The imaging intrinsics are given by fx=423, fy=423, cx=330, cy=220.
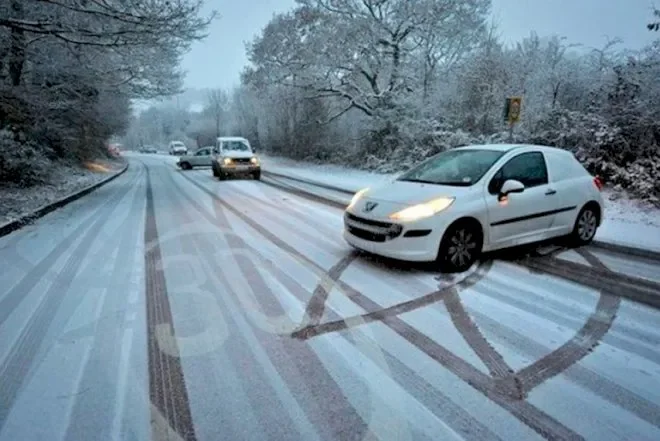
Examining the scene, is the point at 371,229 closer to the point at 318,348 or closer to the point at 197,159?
the point at 318,348

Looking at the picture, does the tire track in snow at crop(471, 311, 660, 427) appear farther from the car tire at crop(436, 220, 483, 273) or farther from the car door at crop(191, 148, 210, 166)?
the car door at crop(191, 148, 210, 166)

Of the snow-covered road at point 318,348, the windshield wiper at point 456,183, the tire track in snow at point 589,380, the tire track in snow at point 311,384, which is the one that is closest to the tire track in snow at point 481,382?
the snow-covered road at point 318,348

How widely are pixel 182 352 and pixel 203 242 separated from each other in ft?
11.9

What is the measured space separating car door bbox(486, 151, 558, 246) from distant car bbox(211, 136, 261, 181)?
45.7 ft

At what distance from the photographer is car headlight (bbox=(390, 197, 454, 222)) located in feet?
16.4

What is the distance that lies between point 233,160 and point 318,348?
1565cm

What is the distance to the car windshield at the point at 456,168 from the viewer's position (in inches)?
220

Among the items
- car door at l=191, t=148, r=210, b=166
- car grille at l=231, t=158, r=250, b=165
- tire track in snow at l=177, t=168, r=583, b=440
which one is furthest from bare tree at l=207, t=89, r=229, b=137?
tire track in snow at l=177, t=168, r=583, b=440

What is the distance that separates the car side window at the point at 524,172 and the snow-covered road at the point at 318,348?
3.56 ft

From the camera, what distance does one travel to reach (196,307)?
414 cm

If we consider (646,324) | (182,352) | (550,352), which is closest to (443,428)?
(550,352)

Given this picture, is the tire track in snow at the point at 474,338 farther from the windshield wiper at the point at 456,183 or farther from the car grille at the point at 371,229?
the windshield wiper at the point at 456,183

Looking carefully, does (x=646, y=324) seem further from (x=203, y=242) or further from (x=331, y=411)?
(x=203, y=242)

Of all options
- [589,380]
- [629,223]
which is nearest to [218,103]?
[629,223]
